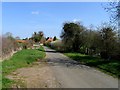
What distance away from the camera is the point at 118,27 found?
2897 cm

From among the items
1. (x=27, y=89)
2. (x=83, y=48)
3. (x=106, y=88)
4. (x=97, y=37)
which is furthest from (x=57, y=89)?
(x=83, y=48)

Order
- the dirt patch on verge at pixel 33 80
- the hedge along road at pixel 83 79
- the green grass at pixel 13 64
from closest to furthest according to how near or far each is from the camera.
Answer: the dirt patch on verge at pixel 33 80
the hedge along road at pixel 83 79
the green grass at pixel 13 64

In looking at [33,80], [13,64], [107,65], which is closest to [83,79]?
[33,80]

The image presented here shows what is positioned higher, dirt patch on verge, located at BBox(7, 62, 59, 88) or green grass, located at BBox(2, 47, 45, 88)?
green grass, located at BBox(2, 47, 45, 88)

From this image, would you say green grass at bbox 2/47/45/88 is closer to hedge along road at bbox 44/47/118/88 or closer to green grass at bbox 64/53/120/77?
hedge along road at bbox 44/47/118/88

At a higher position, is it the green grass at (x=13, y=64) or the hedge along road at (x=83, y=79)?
the green grass at (x=13, y=64)

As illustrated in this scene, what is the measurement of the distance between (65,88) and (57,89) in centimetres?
47

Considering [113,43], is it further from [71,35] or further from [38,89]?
[71,35]

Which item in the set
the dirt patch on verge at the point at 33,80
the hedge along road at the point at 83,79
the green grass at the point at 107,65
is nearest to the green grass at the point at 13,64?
the dirt patch on verge at the point at 33,80

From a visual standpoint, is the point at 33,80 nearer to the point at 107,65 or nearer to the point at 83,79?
the point at 83,79

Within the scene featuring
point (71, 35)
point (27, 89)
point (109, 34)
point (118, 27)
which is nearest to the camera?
point (27, 89)

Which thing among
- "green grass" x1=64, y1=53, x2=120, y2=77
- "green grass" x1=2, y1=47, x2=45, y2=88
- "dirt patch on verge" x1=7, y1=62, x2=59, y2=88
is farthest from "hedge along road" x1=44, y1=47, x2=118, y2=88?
"green grass" x1=2, y1=47, x2=45, y2=88

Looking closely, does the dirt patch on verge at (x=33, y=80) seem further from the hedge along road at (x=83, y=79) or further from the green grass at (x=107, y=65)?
the green grass at (x=107, y=65)

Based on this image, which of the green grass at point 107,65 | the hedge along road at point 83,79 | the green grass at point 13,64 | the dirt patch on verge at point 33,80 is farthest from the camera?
the green grass at point 107,65
